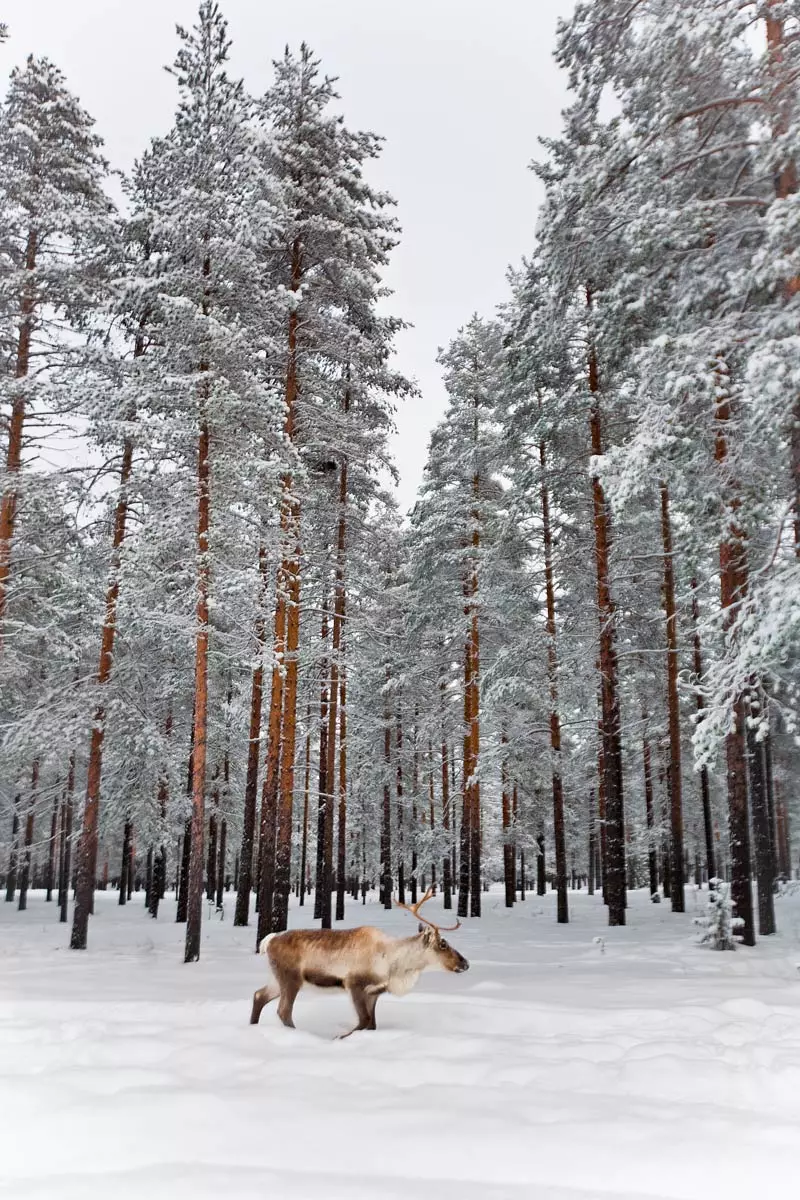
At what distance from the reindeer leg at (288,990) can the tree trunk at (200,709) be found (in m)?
6.06

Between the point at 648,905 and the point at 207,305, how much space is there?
74.8 ft

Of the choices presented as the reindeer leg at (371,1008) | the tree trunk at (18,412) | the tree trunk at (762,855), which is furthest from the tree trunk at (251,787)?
the reindeer leg at (371,1008)

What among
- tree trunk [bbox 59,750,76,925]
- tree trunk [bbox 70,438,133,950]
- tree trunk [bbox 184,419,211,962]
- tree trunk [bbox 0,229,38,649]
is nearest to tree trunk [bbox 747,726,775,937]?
tree trunk [bbox 184,419,211,962]

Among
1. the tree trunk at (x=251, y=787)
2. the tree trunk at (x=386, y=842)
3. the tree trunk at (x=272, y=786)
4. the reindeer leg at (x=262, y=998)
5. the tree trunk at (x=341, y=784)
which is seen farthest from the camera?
the tree trunk at (x=386, y=842)

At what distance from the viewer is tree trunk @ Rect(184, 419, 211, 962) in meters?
11.9

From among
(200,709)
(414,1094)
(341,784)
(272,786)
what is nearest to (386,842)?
(341,784)

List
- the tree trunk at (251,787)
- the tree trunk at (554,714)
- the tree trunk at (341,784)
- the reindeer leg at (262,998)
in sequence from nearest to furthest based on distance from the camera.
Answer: the reindeer leg at (262,998)
the tree trunk at (251,787)
the tree trunk at (554,714)
the tree trunk at (341,784)

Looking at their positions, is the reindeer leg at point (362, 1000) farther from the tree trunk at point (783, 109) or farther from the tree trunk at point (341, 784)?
the tree trunk at point (341, 784)

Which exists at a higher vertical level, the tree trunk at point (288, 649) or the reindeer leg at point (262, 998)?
the tree trunk at point (288, 649)

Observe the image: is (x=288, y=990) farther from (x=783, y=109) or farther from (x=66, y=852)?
(x=66, y=852)

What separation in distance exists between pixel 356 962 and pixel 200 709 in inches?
284

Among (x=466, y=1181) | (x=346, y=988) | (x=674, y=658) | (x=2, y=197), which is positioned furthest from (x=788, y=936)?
(x=2, y=197)

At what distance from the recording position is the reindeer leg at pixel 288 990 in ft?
20.1

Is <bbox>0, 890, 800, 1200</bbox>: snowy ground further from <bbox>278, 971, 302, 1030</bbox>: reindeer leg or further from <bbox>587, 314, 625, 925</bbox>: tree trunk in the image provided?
<bbox>587, 314, 625, 925</bbox>: tree trunk
